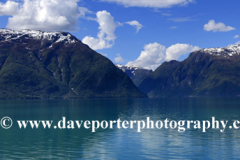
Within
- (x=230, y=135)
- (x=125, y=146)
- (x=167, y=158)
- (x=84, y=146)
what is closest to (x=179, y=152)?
(x=167, y=158)

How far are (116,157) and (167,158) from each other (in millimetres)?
7743

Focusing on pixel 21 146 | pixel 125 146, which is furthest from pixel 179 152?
pixel 21 146

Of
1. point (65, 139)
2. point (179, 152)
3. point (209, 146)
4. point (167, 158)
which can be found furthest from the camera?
point (65, 139)

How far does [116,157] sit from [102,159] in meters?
2.44

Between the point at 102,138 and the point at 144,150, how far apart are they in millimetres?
14580

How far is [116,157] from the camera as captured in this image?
1743 inches

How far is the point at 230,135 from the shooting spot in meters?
63.1

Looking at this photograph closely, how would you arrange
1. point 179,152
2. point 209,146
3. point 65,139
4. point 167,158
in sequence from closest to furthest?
point 167,158, point 179,152, point 209,146, point 65,139

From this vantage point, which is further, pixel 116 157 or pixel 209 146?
pixel 209 146

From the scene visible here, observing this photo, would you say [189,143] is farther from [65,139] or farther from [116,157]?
[65,139]

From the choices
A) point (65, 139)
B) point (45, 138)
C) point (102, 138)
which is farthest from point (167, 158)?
point (45, 138)

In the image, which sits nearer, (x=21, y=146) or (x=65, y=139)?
(x=21, y=146)

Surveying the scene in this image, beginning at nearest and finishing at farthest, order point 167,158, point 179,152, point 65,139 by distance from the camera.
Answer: point 167,158
point 179,152
point 65,139

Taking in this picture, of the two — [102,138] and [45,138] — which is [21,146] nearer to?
[45,138]
